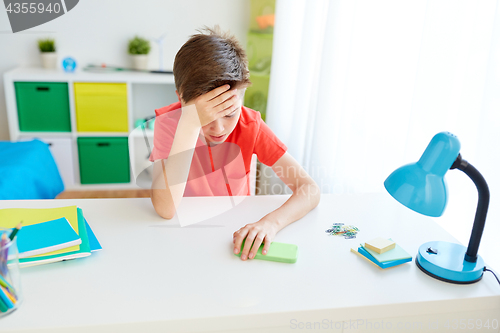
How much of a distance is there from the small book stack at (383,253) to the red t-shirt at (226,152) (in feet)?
1.57

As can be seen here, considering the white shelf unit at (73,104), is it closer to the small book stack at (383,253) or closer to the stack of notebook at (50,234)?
the stack of notebook at (50,234)

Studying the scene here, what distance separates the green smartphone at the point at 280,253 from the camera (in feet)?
2.82

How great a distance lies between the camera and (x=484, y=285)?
0.82 meters

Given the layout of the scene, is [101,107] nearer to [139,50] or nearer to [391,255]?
[139,50]

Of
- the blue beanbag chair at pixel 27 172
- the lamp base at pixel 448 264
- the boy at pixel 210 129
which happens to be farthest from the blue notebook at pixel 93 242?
the blue beanbag chair at pixel 27 172

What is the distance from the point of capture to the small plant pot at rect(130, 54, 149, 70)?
9.17ft

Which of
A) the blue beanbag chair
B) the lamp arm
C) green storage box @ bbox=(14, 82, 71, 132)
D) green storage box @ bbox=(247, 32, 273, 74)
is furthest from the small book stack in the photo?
green storage box @ bbox=(14, 82, 71, 132)

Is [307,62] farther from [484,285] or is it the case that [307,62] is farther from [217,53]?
[484,285]

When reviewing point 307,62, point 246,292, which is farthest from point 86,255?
point 307,62

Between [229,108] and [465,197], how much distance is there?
0.67 m

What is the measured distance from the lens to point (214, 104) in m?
1.07

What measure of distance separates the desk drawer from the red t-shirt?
4.52 ft

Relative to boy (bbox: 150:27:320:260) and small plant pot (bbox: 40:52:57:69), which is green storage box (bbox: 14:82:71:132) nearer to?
small plant pot (bbox: 40:52:57:69)

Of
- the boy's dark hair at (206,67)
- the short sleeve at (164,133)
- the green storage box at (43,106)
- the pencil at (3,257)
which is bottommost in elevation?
the green storage box at (43,106)
